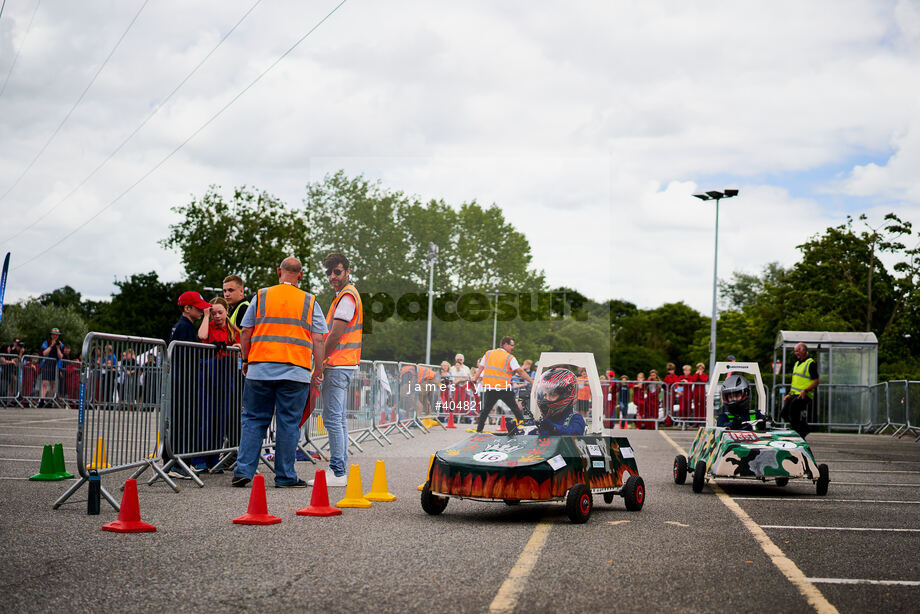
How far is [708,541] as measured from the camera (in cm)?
718

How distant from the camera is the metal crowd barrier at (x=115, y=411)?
8.41 metres

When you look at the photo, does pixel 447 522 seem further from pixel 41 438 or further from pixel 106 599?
pixel 41 438

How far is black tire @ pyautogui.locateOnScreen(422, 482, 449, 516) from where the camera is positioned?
8.35 meters

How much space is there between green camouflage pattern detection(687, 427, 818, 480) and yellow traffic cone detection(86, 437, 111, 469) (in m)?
6.04

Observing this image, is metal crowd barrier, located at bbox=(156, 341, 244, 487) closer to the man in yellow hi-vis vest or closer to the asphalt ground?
the asphalt ground

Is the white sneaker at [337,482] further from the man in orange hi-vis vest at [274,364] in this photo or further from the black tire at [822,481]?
the black tire at [822,481]

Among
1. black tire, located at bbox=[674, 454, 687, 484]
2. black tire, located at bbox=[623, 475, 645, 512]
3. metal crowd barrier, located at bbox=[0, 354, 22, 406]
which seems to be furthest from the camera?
metal crowd barrier, located at bbox=[0, 354, 22, 406]

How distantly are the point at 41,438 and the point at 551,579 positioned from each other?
13532mm

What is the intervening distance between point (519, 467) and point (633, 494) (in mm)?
1399

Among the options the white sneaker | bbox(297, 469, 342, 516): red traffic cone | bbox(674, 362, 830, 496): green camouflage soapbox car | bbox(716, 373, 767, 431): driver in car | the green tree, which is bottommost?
the white sneaker

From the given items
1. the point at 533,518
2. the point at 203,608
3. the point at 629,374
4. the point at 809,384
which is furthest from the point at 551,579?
the point at 629,374

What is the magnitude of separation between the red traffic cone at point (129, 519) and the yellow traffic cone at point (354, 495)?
216 centimetres

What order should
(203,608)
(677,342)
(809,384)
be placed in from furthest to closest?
1. (677,342)
2. (809,384)
3. (203,608)

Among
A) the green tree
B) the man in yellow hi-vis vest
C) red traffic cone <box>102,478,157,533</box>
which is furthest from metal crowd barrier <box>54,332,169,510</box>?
the green tree
